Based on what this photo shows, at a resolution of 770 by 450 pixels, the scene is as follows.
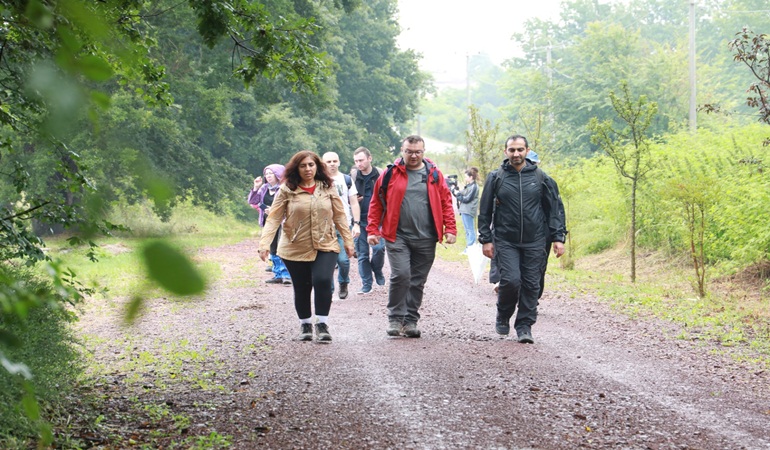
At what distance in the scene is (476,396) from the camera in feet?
21.0

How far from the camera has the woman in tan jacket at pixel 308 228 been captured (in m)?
8.63

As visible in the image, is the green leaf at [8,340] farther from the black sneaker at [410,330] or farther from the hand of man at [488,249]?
the black sneaker at [410,330]

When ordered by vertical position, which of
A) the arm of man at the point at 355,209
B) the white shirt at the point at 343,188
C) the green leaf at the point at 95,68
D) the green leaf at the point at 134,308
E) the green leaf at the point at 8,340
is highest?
the green leaf at the point at 95,68

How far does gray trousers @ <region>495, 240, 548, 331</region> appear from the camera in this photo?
873 centimetres

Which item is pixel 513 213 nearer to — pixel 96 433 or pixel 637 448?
pixel 637 448

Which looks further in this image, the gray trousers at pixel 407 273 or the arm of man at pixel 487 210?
the gray trousers at pixel 407 273

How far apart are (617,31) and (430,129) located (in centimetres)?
7507

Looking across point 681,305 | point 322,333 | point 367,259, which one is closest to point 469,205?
point 367,259

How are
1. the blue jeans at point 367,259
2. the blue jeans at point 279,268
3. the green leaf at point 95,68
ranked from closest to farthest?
the green leaf at point 95,68
the blue jeans at point 367,259
the blue jeans at point 279,268

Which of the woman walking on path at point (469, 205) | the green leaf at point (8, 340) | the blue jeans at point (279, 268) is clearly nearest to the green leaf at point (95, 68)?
the green leaf at point (8, 340)

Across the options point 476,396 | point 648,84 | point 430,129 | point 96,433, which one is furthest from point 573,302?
point 430,129

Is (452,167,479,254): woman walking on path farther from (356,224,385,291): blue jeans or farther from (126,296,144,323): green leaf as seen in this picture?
(126,296,144,323): green leaf

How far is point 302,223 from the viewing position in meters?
8.66

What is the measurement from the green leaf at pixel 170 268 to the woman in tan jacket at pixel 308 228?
7.58 m
